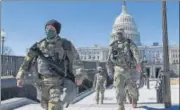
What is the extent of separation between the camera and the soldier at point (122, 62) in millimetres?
6543

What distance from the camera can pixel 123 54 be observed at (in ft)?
21.9

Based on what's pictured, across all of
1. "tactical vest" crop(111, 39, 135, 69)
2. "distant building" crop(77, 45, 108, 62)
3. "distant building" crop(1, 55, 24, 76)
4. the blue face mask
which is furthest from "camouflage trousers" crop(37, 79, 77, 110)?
"distant building" crop(77, 45, 108, 62)

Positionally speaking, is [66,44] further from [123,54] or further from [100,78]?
[100,78]

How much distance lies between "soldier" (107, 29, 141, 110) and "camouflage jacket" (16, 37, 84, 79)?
181 cm

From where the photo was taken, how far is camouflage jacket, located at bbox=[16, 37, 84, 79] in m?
4.76

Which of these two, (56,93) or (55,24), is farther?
(55,24)

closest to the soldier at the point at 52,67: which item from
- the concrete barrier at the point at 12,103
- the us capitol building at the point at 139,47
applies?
the concrete barrier at the point at 12,103

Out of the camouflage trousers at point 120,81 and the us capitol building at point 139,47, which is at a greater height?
the us capitol building at point 139,47

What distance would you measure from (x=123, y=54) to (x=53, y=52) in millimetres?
2219

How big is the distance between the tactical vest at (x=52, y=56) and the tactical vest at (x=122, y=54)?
1997 millimetres

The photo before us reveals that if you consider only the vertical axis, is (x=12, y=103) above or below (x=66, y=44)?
below

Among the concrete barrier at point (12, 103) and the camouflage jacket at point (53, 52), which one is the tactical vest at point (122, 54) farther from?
the concrete barrier at point (12, 103)

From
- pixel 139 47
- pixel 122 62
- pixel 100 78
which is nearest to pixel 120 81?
pixel 122 62

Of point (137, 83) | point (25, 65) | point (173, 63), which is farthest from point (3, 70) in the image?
point (173, 63)
